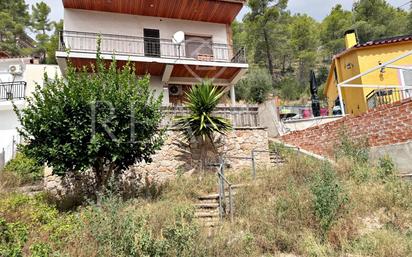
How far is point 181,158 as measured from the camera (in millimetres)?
11789

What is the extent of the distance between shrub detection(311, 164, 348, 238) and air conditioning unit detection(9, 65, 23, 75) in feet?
62.5

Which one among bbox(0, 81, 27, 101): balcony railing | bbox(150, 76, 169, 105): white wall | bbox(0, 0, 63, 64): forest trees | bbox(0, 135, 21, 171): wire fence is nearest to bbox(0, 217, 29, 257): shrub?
bbox(0, 135, 21, 171): wire fence

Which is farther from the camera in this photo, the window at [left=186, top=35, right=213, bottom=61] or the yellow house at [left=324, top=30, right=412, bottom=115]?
the window at [left=186, top=35, right=213, bottom=61]

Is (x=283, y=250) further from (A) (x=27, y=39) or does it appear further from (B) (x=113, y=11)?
(A) (x=27, y=39)

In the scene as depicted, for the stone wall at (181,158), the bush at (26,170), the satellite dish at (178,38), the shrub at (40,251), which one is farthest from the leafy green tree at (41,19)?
the shrub at (40,251)

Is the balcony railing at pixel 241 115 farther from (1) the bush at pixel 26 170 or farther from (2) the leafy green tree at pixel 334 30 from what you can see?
(2) the leafy green tree at pixel 334 30

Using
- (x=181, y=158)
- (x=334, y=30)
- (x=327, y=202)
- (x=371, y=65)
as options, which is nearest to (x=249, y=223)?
(x=327, y=202)

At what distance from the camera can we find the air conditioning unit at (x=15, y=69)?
1891cm

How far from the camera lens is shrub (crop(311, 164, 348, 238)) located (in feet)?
21.4

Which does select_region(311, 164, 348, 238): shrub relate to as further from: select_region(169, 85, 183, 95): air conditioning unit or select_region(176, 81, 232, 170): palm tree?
select_region(169, 85, 183, 95): air conditioning unit

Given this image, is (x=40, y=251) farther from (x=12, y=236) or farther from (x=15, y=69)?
(x=15, y=69)

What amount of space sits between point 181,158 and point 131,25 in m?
8.33

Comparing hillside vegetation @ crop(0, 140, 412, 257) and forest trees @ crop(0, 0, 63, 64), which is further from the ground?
forest trees @ crop(0, 0, 63, 64)

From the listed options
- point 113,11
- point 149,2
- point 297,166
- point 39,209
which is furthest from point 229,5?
point 39,209
